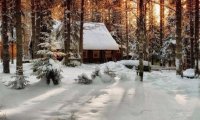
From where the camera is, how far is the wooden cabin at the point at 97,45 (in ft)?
157

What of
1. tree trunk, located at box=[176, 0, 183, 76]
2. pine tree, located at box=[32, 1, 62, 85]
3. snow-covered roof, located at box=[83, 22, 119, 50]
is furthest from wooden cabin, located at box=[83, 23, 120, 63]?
pine tree, located at box=[32, 1, 62, 85]

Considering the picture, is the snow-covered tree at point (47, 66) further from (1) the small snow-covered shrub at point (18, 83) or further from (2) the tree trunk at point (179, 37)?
(2) the tree trunk at point (179, 37)

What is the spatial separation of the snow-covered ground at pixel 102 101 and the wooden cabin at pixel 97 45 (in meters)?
28.0

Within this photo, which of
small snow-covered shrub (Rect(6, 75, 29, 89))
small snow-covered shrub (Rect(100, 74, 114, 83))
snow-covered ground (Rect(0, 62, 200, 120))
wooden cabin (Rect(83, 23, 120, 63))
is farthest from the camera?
wooden cabin (Rect(83, 23, 120, 63))

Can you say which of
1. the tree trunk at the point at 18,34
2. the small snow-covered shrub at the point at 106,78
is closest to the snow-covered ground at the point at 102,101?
the small snow-covered shrub at the point at 106,78

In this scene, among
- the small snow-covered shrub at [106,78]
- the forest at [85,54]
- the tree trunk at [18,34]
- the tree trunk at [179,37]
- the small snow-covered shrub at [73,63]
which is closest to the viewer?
the tree trunk at [18,34]

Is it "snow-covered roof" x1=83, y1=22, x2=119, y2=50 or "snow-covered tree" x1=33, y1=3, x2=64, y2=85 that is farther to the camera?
"snow-covered roof" x1=83, y1=22, x2=119, y2=50

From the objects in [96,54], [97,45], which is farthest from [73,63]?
[96,54]

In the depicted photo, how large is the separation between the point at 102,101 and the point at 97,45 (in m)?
34.1

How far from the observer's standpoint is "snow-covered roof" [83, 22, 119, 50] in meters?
47.7

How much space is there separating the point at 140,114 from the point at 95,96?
3355 mm

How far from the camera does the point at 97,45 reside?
47.9 meters

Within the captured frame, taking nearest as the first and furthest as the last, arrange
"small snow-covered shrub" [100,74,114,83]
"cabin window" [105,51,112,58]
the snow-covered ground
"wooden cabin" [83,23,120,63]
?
the snow-covered ground < "small snow-covered shrub" [100,74,114,83] < "wooden cabin" [83,23,120,63] < "cabin window" [105,51,112,58]

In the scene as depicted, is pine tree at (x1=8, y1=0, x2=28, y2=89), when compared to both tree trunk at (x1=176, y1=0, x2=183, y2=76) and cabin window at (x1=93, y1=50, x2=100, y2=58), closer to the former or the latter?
tree trunk at (x1=176, y1=0, x2=183, y2=76)
